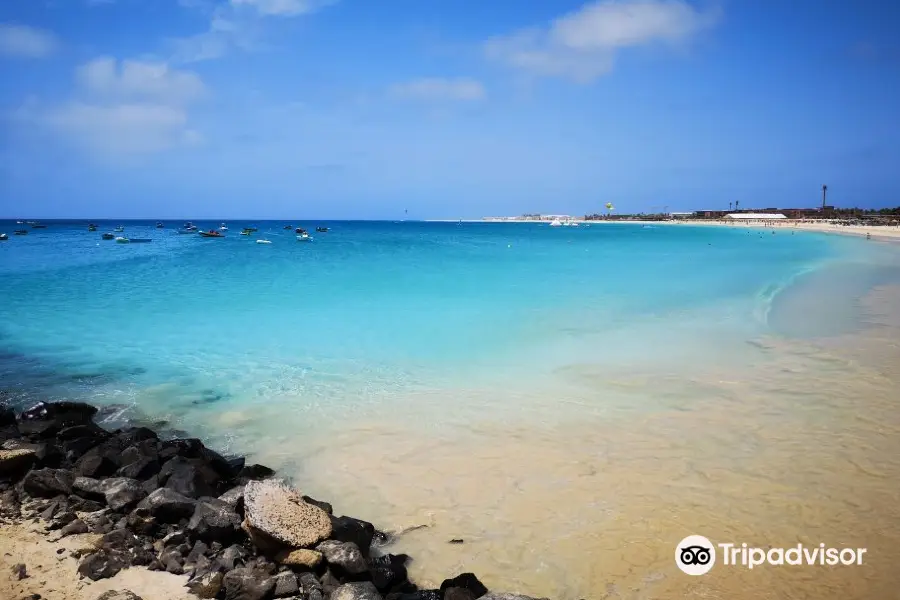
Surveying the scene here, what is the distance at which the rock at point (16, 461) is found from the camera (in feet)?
16.5

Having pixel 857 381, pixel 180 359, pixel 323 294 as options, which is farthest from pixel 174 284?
pixel 857 381

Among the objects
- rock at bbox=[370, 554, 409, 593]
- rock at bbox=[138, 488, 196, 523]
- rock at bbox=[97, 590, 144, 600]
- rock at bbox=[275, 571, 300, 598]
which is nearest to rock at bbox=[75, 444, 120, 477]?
rock at bbox=[138, 488, 196, 523]

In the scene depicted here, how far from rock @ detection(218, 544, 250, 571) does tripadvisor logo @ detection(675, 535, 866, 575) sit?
3201mm

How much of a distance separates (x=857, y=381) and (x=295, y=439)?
7859mm

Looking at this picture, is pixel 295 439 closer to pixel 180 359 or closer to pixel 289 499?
pixel 289 499

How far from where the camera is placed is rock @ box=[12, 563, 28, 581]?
140 inches

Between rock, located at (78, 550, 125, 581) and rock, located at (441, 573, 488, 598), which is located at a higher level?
rock, located at (78, 550, 125, 581)

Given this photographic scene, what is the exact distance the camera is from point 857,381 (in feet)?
25.3

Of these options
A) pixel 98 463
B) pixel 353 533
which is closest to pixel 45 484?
pixel 98 463

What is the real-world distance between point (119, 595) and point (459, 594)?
2120 millimetres

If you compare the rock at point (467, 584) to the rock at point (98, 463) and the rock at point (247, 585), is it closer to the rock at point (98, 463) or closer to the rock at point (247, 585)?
the rock at point (247, 585)

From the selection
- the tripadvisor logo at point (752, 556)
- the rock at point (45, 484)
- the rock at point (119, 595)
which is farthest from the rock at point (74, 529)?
the tripadvisor logo at point (752, 556)

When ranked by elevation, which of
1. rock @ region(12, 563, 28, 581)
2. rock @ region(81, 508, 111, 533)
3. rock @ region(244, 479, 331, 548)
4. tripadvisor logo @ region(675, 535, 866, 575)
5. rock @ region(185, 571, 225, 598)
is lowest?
tripadvisor logo @ region(675, 535, 866, 575)

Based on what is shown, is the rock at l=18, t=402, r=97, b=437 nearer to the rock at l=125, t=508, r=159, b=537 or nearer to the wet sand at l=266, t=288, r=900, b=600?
the rock at l=125, t=508, r=159, b=537
